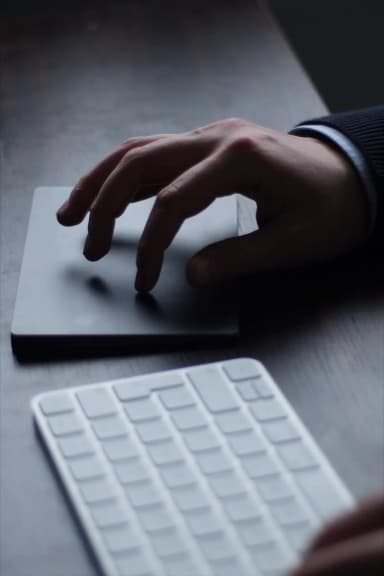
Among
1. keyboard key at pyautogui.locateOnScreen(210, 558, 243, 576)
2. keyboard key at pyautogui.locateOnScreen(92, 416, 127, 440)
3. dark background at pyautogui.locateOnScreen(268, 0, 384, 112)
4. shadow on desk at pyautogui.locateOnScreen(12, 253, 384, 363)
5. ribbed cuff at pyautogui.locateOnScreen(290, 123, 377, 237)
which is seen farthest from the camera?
dark background at pyautogui.locateOnScreen(268, 0, 384, 112)

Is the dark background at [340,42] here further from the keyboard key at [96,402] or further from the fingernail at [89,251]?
the keyboard key at [96,402]

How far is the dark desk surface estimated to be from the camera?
0.64 m

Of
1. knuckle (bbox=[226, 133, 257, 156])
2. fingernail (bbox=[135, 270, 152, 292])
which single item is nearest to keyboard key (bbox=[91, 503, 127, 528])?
fingernail (bbox=[135, 270, 152, 292])

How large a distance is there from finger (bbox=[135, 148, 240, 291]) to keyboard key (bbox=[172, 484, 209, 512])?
0.23 meters

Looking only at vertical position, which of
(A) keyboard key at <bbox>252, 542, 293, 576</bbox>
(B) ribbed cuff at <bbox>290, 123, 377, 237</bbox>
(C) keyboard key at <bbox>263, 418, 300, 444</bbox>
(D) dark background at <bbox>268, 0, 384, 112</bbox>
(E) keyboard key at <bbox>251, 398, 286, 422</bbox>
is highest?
(B) ribbed cuff at <bbox>290, 123, 377, 237</bbox>

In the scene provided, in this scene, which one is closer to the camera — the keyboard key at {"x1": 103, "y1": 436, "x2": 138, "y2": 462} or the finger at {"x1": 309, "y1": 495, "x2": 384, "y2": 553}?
the finger at {"x1": 309, "y1": 495, "x2": 384, "y2": 553}

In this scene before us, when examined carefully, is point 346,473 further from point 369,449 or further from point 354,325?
point 354,325

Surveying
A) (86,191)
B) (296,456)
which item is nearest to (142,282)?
(86,191)

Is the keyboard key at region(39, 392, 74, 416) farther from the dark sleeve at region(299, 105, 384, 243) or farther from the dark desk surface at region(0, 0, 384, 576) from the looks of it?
the dark sleeve at region(299, 105, 384, 243)

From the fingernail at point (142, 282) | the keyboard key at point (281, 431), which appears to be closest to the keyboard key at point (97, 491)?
the keyboard key at point (281, 431)

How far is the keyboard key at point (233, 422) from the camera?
640 mm

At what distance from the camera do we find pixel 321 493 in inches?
23.2

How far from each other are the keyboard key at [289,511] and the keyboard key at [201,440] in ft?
0.21

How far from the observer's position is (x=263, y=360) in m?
0.74
